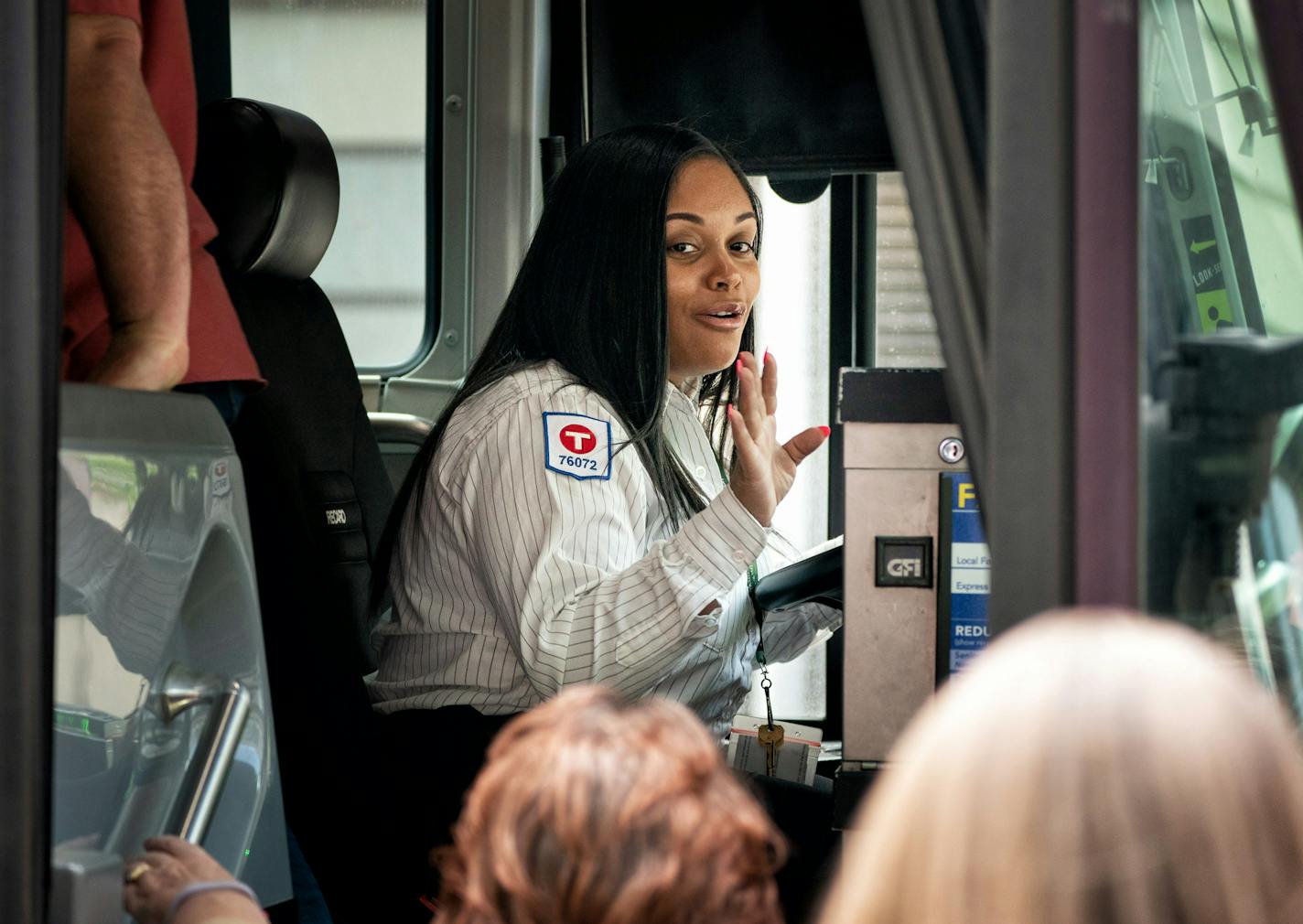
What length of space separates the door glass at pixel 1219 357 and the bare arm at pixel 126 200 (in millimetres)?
918

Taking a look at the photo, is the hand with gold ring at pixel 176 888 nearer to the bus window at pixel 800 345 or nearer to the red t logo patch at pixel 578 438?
the red t logo patch at pixel 578 438

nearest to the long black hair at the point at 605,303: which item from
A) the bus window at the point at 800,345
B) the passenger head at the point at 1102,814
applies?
the bus window at the point at 800,345

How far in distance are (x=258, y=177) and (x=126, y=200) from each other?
66cm

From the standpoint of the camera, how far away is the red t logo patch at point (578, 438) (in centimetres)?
197

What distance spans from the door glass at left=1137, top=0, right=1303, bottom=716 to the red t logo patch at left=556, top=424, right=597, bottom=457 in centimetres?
105

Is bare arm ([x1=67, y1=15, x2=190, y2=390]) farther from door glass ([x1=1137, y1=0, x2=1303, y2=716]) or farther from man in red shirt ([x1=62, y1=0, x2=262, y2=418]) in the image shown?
door glass ([x1=1137, y1=0, x2=1303, y2=716])

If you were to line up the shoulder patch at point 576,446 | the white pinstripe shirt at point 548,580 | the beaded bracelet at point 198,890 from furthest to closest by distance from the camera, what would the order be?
1. the shoulder patch at point 576,446
2. the white pinstripe shirt at point 548,580
3. the beaded bracelet at point 198,890

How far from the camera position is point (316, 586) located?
1.97 metres

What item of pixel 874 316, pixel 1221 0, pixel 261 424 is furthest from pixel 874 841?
pixel 874 316

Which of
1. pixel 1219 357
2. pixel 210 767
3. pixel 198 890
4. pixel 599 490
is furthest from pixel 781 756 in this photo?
pixel 1219 357

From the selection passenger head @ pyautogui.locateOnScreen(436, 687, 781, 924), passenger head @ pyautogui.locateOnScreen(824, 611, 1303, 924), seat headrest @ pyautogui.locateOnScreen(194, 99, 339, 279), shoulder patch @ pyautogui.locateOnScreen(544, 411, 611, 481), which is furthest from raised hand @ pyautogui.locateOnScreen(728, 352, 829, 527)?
passenger head @ pyautogui.locateOnScreen(824, 611, 1303, 924)

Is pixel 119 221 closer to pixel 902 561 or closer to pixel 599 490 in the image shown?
pixel 599 490

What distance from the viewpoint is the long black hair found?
6.98 feet

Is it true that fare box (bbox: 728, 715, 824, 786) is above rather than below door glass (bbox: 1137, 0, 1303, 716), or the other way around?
below
